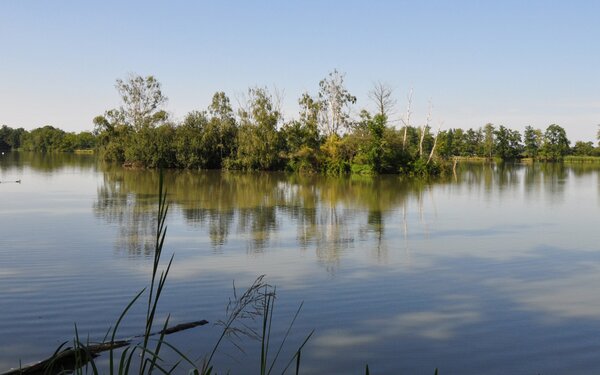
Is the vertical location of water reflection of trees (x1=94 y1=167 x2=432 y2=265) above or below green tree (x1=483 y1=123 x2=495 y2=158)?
below

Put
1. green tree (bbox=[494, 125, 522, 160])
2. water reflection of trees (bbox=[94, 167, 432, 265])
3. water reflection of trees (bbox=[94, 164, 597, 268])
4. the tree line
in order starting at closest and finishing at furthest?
water reflection of trees (bbox=[94, 164, 597, 268])
water reflection of trees (bbox=[94, 167, 432, 265])
the tree line
green tree (bbox=[494, 125, 522, 160])

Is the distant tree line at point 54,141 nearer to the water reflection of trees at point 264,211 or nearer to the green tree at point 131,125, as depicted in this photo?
the green tree at point 131,125

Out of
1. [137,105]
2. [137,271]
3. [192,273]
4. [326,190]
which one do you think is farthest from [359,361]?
[137,105]

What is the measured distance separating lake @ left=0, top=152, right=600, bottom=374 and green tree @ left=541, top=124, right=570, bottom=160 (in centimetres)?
6942

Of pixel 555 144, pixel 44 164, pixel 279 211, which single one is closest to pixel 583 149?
pixel 555 144

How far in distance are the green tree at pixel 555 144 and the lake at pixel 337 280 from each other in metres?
69.4

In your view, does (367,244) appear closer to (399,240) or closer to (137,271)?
(399,240)

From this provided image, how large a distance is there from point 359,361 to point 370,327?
0.99m

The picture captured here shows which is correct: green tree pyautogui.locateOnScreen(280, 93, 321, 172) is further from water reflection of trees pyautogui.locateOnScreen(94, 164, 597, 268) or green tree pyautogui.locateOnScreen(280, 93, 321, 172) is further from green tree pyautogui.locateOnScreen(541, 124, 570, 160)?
green tree pyautogui.locateOnScreen(541, 124, 570, 160)

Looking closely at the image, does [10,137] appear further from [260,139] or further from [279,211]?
[279,211]

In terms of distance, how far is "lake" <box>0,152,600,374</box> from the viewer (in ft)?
18.4

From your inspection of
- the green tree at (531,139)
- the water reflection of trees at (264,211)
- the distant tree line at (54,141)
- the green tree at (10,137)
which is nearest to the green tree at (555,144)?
the green tree at (531,139)

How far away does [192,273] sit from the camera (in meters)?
8.73

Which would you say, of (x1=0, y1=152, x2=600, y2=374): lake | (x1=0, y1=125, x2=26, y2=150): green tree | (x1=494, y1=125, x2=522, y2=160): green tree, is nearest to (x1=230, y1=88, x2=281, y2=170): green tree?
(x1=0, y1=152, x2=600, y2=374): lake
